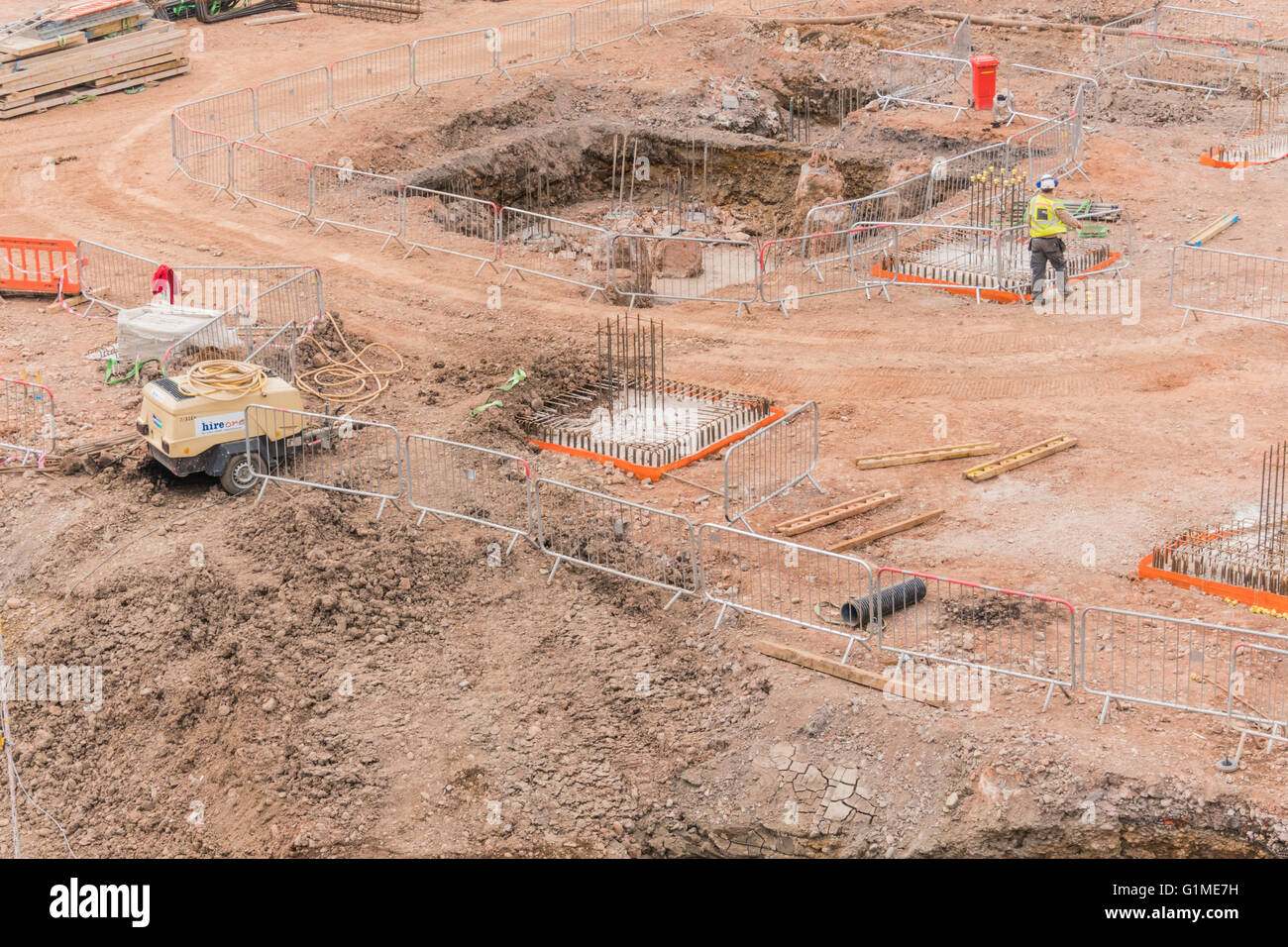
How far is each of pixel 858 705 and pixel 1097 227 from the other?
48.5 ft

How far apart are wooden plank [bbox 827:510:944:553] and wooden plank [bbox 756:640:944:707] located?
226cm

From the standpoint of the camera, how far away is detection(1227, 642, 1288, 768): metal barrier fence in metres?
15.2

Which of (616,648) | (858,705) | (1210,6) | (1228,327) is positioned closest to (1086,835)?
(858,705)

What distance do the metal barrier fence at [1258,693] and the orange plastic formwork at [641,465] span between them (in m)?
7.38

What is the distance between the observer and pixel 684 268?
29.4m

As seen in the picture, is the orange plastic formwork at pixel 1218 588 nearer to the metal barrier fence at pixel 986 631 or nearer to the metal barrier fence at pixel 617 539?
the metal barrier fence at pixel 986 631

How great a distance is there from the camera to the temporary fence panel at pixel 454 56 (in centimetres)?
3550

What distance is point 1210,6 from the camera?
131ft

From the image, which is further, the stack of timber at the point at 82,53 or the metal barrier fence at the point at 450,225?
the stack of timber at the point at 82,53

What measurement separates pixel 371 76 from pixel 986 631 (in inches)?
888

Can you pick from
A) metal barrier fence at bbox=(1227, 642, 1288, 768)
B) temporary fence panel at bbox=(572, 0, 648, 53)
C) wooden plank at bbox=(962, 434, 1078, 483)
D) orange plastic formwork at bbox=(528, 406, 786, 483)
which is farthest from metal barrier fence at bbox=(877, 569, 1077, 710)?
temporary fence panel at bbox=(572, 0, 648, 53)

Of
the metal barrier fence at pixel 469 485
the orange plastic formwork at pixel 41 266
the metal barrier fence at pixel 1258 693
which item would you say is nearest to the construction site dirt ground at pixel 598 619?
the metal barrier fence at pixel 1258 693

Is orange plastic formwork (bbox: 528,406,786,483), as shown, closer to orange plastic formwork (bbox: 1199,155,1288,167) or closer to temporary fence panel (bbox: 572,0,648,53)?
orange plastic formwork (bbox: 1199,155,1288,167)

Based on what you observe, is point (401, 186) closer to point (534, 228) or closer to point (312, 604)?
point (534, 228)
